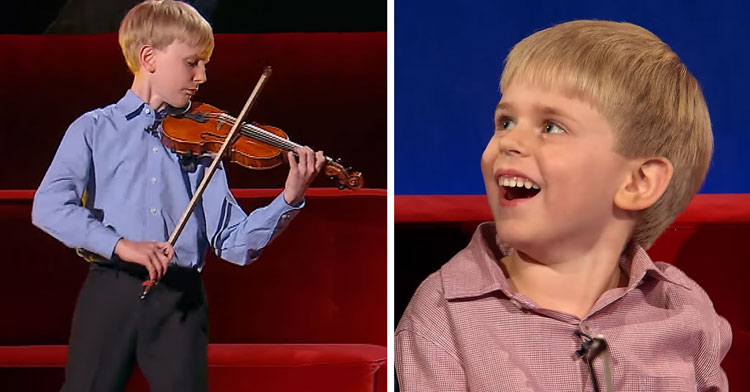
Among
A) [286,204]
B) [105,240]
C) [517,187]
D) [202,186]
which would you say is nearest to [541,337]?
[517,187]

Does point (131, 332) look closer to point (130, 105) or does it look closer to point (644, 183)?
point (130, 105)

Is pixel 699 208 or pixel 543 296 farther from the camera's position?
pixel 699 208

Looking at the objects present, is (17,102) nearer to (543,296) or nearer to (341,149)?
(341,149)

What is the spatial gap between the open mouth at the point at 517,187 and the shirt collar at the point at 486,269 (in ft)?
0.29

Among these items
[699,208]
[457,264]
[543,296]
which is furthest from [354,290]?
[699,208]

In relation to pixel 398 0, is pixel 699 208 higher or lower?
lower

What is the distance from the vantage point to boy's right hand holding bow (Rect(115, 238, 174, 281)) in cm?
133

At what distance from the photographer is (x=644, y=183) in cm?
128

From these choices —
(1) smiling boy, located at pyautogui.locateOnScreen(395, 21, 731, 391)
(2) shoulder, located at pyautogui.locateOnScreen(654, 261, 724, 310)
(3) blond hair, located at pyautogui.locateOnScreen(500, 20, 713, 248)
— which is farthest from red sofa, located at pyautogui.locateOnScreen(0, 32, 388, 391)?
(2) shoulder, located at pyautogui.locateOnScreen(654, 261, 724, 310)

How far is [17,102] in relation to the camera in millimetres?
1414

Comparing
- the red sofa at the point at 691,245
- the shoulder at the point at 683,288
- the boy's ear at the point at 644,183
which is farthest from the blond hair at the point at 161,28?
the shoulder at the point at 683,288

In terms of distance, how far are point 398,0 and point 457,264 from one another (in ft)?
1.46

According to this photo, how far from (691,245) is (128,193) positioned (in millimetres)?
871

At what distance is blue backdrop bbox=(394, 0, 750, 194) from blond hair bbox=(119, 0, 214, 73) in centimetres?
31
